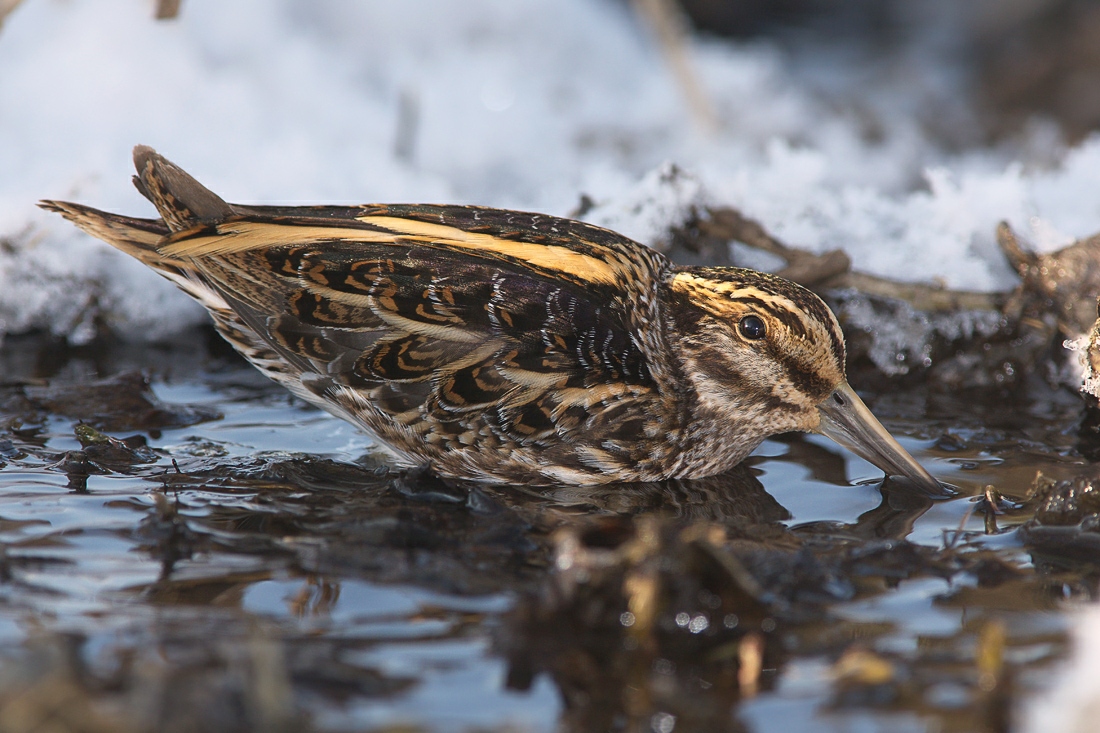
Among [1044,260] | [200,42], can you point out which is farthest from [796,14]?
[1044,260]

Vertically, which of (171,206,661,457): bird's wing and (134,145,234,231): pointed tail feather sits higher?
(134,145,234,231): pointed tail feather

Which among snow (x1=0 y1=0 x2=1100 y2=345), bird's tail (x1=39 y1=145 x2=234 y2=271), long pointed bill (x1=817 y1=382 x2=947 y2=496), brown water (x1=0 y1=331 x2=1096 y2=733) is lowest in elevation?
brown water (x1=0 y1=331 x2=1096 y2=733)

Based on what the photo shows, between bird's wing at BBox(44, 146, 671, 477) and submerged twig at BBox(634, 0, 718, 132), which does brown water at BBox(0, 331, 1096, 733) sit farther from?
submerged twig at BBox(634, 0, 718, 132)

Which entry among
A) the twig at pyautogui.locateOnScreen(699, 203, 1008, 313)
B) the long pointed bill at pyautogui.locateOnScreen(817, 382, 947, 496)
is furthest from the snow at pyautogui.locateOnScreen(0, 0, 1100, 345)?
the long pointed bill at pyautogui.locateOnScreen(817, 382, 947, 496)

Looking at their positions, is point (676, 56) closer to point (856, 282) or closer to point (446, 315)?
point (856, 282)

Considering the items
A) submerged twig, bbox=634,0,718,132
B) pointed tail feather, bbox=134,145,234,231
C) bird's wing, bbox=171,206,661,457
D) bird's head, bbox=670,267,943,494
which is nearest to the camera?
bird's wing, bbox=171,206,661,457
